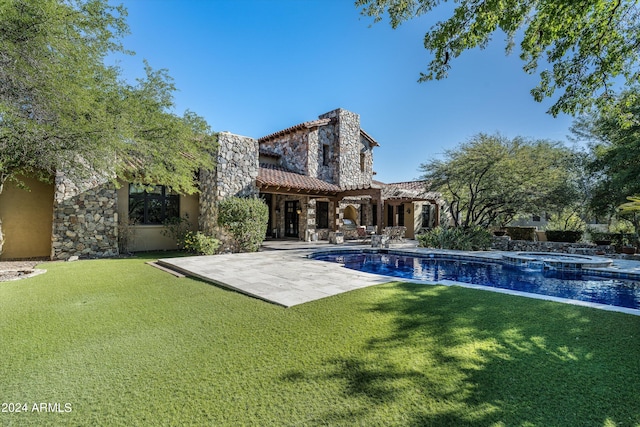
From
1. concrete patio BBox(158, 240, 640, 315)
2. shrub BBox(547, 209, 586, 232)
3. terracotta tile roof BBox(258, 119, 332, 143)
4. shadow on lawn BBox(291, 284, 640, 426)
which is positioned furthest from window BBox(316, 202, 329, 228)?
shrub BBox(547, 209, 586, 232)

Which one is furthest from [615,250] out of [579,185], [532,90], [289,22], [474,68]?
[289,22]

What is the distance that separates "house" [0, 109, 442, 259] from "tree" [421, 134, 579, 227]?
8.98ft

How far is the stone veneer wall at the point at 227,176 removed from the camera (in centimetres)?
1295

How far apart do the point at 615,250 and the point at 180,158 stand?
18.9m

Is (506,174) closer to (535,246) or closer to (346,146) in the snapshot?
(535,246)

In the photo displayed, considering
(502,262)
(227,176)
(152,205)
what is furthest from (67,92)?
(502,262)

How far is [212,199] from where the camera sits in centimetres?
1315

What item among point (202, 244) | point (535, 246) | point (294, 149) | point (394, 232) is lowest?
point (535, 246)

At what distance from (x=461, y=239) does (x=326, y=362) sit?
12.8 meters

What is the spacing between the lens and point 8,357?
356 centimetres

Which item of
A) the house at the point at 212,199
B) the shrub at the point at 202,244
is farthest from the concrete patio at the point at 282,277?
the house at the point at 212,199

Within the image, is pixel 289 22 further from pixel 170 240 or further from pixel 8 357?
pixel 8 357

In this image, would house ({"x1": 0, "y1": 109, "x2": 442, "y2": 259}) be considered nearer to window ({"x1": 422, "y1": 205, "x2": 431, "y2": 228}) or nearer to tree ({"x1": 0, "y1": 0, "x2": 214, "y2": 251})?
window ({"x1": 422, "y1": 205, "x2": 431, "y2": 228})

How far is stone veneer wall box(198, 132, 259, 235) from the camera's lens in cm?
1295
